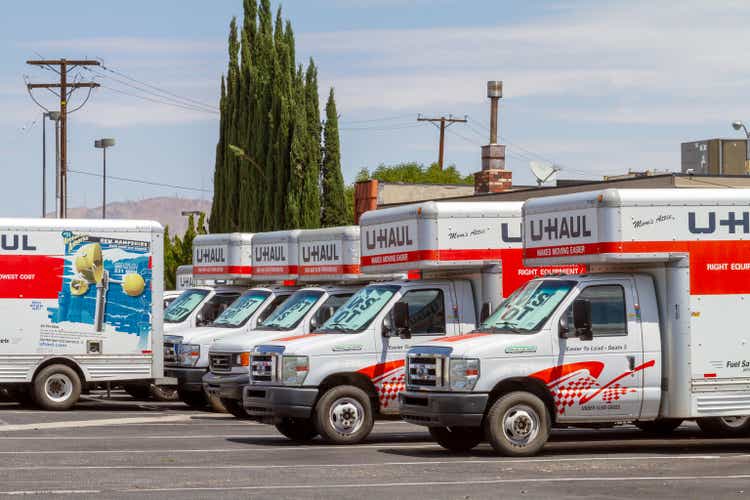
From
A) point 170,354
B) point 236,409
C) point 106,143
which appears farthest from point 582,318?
point 106,143

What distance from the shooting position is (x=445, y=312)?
19516 millimetres

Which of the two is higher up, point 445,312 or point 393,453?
point 445,312

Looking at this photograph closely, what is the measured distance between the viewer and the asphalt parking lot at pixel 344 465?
14.0 m

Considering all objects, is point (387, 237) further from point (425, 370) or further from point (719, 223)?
point (719, 223)

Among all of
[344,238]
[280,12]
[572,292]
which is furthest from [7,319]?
[280,12]

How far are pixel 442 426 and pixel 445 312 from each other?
2.26 meters

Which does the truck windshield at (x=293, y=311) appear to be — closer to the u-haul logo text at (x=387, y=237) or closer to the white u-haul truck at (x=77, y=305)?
the u-haul logo text at (x=387, y=237)

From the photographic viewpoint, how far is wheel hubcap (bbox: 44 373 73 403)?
25.1 m

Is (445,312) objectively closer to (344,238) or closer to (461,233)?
(461,233)

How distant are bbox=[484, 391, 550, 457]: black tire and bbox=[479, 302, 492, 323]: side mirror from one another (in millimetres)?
2633

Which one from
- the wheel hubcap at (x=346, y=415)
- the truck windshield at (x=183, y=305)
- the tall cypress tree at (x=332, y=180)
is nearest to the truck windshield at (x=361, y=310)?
the wheel hubcap at (x=346, y=415)

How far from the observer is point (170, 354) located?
85.4 feet

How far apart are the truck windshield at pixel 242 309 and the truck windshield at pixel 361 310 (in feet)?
18.4

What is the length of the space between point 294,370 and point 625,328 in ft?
13.6
